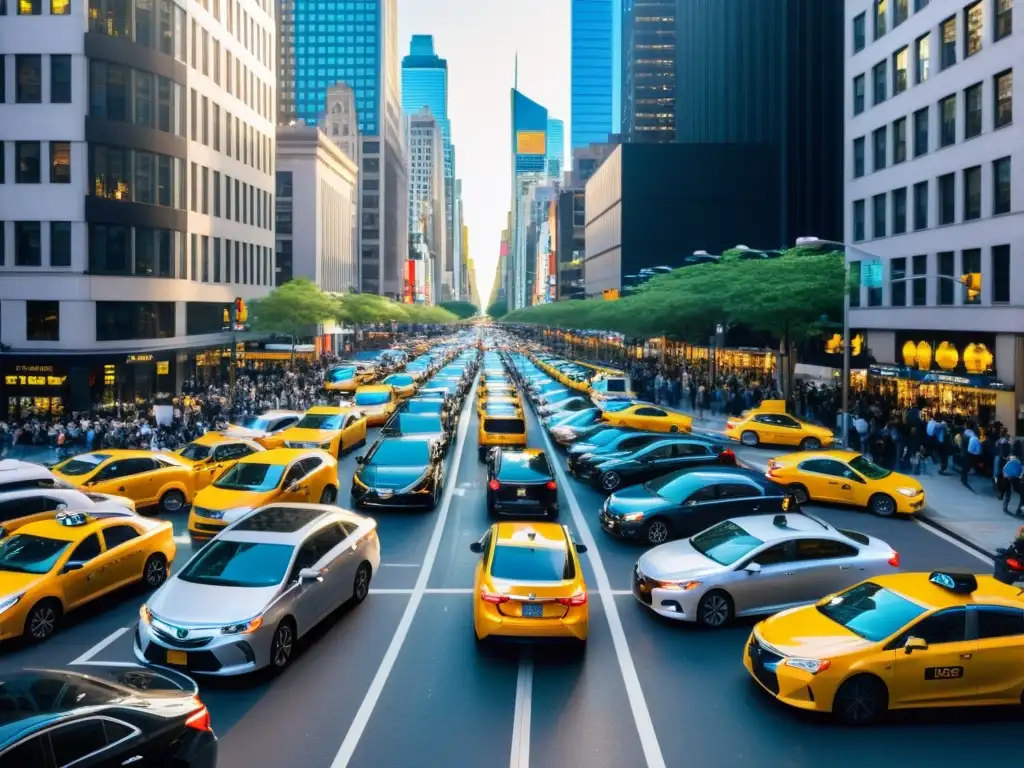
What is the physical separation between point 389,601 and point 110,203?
1519 inches

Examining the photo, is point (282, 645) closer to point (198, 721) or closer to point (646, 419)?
point (198, 721)

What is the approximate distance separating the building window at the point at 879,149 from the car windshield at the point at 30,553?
41380 millimetres

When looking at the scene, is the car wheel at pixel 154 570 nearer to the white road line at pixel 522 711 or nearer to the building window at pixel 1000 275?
the white road line at pixel 522 711

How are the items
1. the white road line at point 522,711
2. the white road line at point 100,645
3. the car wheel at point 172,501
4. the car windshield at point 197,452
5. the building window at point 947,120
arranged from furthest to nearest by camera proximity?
1. the building window at point 947,120
2. the car windshield at point 197,452
3. the car wheel at point 172,501
4. the white road line at point 100,645
5. the white road line at point 522,711

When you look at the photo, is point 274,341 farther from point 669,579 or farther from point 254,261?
point 669,579

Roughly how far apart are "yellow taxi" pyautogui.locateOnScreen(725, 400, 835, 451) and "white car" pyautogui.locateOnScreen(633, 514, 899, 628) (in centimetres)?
1905

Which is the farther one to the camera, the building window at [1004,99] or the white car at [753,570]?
the building window at [1004,99]

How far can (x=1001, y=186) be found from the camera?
1345 inches

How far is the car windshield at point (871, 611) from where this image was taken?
974 cm

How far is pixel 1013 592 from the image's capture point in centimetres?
1038

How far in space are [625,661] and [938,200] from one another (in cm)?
3367

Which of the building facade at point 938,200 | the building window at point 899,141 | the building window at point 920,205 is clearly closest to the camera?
the building facade at point 938,200

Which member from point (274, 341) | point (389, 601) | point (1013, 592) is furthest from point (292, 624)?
point (274, 341)

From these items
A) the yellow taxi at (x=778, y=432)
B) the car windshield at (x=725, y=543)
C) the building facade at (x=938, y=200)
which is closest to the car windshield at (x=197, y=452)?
the car windshield at (x=725, y=543)
